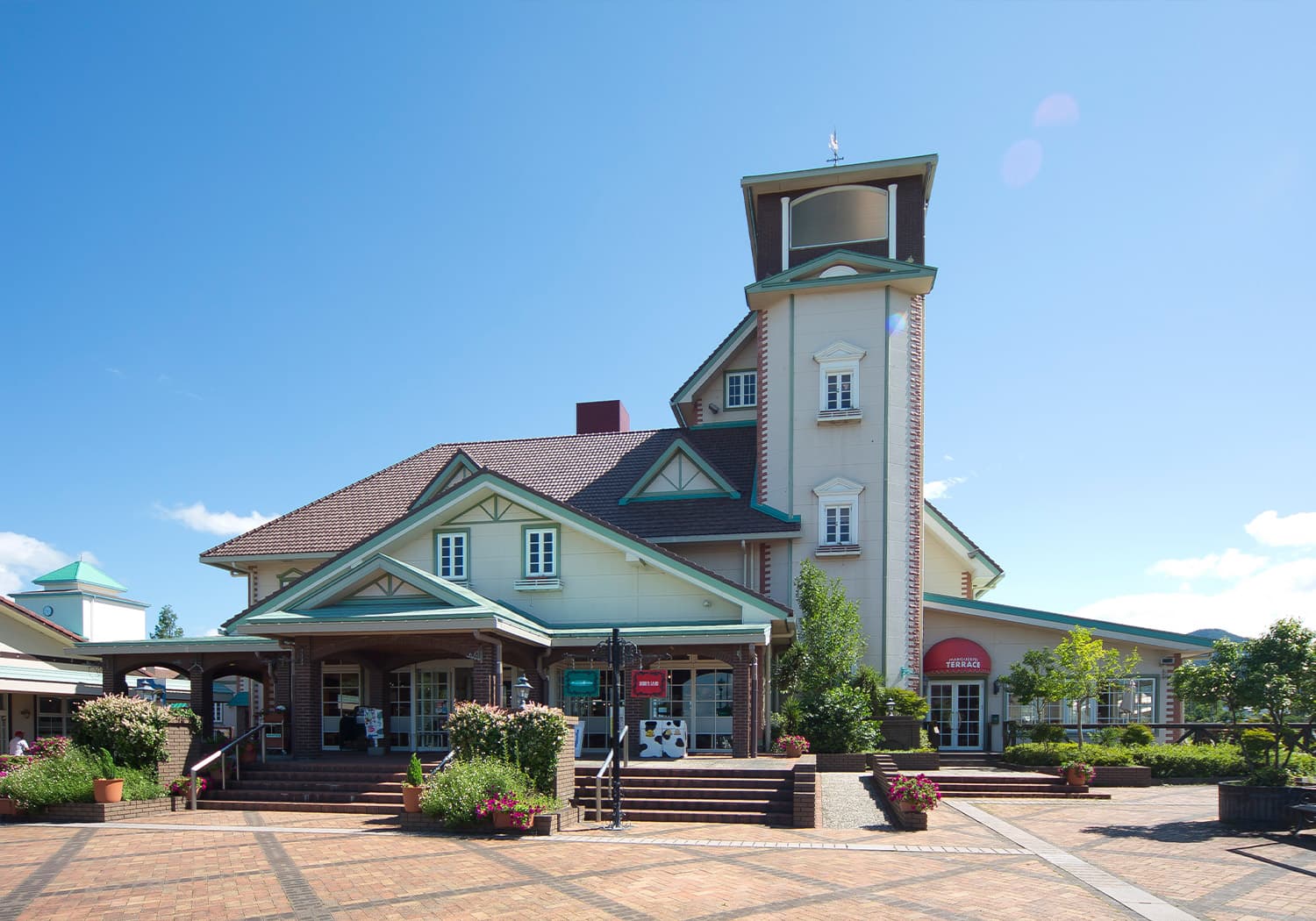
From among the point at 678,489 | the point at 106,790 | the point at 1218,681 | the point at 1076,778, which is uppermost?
the point at 678,489

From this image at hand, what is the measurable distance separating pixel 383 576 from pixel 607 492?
912cm

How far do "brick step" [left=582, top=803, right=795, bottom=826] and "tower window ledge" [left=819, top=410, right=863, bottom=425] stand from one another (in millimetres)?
13331

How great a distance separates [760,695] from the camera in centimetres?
2180

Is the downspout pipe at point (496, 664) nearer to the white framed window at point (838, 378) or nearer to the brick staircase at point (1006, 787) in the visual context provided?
the brick staircase at point (1006, 787)

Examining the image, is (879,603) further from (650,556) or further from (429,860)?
(429,860)

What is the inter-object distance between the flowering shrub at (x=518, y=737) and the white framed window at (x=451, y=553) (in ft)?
25.0

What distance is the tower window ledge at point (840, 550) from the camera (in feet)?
85.2

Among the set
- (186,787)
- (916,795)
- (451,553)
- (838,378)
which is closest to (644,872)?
(916,795)

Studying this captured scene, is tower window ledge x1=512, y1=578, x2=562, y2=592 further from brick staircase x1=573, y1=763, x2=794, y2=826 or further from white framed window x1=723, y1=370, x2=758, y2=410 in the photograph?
white framed window x1=723, y1=370, x2=758, y2=410

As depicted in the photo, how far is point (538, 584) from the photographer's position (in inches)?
889

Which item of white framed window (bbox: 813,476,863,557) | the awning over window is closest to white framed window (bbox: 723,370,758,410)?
white framed window (bbox: 813,476,863,557)

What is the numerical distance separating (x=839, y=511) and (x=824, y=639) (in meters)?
4.12

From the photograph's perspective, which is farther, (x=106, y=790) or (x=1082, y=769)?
(x=1082, y=769)

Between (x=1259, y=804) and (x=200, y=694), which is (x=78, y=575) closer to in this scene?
(x=200, y=694)
